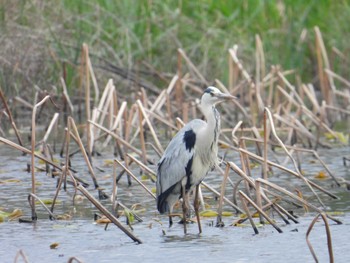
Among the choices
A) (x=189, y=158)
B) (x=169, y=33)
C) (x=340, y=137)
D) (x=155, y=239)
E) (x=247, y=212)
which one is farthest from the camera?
(x=169, y=33)

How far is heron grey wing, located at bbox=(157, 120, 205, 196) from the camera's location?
26.1ft

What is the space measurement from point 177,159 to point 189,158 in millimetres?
102

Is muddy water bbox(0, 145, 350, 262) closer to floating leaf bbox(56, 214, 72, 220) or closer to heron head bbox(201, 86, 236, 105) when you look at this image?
floating leaf bbox(56, 214, 72, 220)

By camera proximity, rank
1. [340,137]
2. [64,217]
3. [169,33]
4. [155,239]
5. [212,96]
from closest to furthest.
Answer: [155,239] < [212,96] < [64,217] < [340,137] < [169,33]

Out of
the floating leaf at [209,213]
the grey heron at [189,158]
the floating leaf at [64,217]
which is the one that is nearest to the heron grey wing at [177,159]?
the grey heron at [189,158]

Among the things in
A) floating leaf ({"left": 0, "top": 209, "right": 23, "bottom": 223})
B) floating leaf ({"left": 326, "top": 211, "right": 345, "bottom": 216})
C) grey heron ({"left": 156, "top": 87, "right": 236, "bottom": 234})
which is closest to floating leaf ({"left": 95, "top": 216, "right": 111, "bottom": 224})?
grey heron ({"left": 156, "top": 87, "right": 236, "bottom": 234})

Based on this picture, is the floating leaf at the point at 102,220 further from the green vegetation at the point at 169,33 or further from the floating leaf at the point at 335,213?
the green vegetation at the point at 169,33

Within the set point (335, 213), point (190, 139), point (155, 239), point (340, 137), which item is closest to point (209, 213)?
point (190, 139)

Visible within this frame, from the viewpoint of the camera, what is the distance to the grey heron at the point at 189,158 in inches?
312

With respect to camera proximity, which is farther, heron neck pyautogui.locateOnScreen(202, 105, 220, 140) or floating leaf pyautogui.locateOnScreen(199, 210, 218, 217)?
floating leaf pyautogui.locateOnScreen(199, 210, 218, 217)

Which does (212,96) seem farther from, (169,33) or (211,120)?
(169,33)

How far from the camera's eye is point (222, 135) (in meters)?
12.1

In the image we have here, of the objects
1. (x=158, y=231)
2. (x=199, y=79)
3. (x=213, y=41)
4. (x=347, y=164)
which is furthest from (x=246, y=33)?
(x=158, y=231)

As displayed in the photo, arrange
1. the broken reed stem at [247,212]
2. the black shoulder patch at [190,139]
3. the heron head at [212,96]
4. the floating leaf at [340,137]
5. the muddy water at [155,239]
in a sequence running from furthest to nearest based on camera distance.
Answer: the floating leaf at [340,137]
the black shoulder patch at [190,139]
the heron head at [212,96]
the broken reed stem at [247,212]
the muddy water at [155,239]
